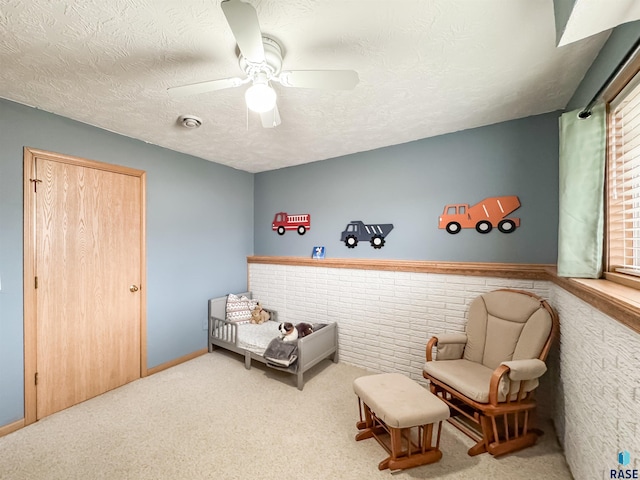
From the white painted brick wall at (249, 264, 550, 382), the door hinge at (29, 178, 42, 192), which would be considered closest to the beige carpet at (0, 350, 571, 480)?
the white painted brick wall at (249, 264, 550, 382)

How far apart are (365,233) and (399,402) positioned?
5.69ft

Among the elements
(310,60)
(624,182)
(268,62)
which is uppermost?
(310,60)

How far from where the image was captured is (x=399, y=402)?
1597mm

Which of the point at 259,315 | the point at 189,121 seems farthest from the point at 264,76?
the point at 259,315

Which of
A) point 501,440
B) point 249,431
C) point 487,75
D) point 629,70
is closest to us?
point 629,70

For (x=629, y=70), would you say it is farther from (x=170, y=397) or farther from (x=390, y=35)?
(x=170, y=397)

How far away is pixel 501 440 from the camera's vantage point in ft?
5.73

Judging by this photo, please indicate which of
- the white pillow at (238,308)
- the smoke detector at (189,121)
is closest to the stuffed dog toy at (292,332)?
the white pillow at (238,308)

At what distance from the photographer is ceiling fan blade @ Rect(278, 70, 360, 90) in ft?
4.10

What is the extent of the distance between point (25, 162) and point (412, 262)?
11.0ft

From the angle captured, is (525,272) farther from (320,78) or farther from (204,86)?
(204,86)

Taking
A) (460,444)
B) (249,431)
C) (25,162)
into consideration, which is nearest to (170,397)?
(249,431)

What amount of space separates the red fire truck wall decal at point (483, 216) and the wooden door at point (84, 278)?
3086 mm

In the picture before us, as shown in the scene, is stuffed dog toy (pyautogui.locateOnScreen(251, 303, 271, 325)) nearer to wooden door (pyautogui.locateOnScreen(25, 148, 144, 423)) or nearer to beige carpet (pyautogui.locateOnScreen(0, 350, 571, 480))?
beige carpet (pyautogui.locateOnScreen(0, 350, 571, 480))
